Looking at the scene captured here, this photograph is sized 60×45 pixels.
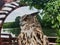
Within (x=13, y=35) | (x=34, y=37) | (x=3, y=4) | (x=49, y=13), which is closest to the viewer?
(x=34, y=37)

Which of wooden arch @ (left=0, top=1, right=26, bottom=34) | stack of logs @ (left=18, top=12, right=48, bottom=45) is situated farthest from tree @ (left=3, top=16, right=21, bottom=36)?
stack of logs @ (left=18, top=12, right=48, bottom=45)

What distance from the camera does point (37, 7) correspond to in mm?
2965

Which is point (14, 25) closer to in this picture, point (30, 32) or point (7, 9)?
point (7, 9)

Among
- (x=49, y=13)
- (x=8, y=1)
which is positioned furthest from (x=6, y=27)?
(x=49, y=13)

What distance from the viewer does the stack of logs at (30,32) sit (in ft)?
7.25

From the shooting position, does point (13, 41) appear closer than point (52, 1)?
No

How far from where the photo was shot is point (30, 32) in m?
2.24

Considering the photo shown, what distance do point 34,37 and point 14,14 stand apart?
1.05 m

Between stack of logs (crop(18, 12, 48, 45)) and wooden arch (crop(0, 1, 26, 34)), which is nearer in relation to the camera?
stack of logs (crop(18, 12, 48, 45))

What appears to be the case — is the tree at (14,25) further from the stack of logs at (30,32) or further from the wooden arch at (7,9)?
the stack of logs at (30,32)

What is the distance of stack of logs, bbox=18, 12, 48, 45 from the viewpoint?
7.25 feet

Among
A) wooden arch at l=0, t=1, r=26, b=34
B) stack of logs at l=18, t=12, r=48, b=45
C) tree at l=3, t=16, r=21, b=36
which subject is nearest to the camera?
stack of logs at l=18, t=12, r=48, b=45

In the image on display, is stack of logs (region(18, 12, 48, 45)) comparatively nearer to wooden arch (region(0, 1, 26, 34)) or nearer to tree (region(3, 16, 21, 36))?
wooden arch (region(0, 1, 26, 34))

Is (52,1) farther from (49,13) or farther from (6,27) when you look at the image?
(6,27)
